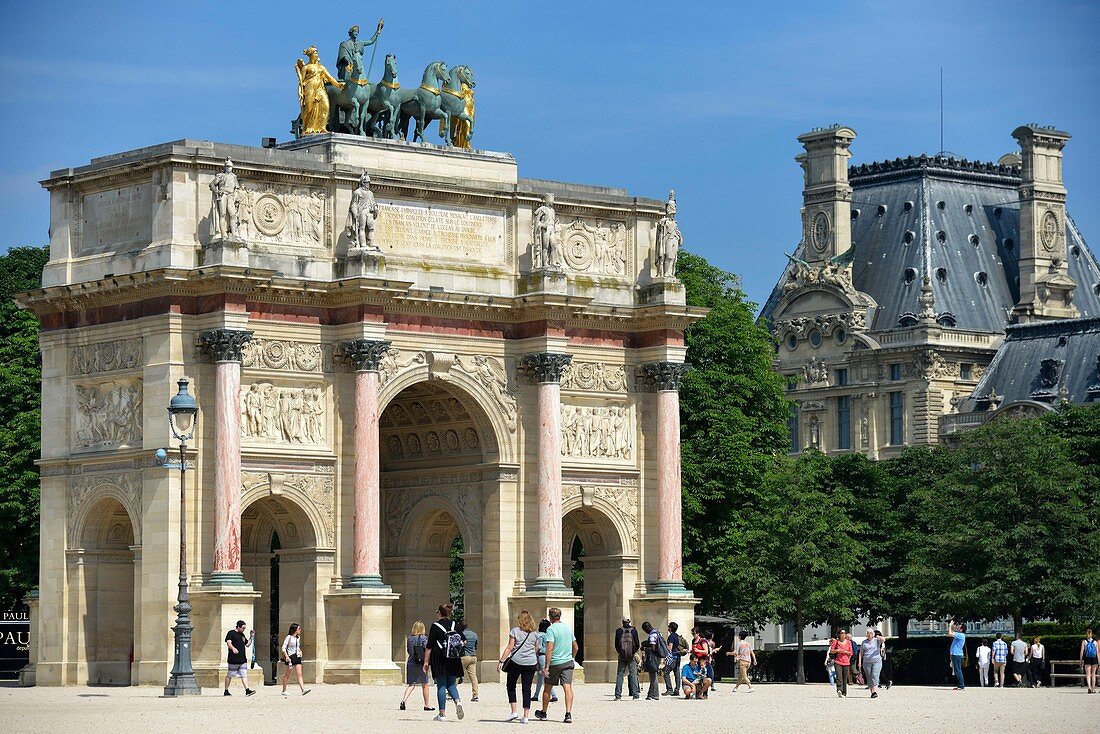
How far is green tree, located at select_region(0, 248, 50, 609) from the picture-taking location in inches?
3071

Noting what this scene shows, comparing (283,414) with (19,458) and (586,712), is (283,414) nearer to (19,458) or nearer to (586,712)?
(19,458)

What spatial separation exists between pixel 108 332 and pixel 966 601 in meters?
33.8

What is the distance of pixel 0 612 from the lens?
A: 8812cm

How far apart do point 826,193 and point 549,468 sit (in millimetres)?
102905

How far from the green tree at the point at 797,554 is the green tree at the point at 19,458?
21382mm

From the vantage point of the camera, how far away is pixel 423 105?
72.9 meters

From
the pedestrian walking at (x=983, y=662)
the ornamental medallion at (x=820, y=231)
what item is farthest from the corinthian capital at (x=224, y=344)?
the ornamental medallion at (x=820, y=231)

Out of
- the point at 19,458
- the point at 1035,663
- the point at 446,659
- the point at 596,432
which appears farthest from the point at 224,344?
A: the point at 1035,663

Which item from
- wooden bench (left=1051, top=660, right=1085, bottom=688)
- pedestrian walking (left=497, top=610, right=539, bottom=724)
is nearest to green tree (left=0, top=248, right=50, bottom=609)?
wooden bench (left=1051, top=660, right=1085, bottom=688)

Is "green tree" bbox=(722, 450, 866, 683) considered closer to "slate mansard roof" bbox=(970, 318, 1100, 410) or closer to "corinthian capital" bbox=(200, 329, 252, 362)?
"corinthian capital" bbox=(200, 329, 252, 362)

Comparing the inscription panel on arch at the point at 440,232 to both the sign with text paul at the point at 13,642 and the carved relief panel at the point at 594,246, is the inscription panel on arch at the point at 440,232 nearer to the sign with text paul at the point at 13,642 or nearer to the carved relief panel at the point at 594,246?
the carved relief panel at the point at 594,246

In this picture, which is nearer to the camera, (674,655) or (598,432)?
(674,655)

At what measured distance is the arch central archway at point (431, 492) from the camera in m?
72.4

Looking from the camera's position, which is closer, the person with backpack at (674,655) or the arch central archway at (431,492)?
the person with backpack at (674,655)
